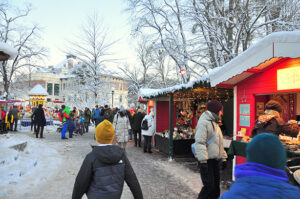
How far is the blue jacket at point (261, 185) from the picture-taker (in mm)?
1147

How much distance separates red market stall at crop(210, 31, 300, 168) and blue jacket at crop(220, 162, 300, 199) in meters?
2.97

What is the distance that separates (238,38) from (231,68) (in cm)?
749

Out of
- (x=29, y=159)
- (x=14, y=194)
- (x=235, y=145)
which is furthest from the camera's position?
(x=29, y=159)

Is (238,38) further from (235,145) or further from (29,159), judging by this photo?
(29,159)

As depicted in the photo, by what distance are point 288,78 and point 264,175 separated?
4099mm

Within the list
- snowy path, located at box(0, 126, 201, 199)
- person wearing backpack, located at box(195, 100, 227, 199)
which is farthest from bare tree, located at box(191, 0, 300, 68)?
person wearing backpack, located at box(195, 100, 227, 199)

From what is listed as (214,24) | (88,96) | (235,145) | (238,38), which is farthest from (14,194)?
(88,96)

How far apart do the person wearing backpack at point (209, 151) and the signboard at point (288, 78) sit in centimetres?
188

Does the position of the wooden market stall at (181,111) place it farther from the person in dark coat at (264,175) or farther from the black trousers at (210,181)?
the person in dark coat at (264,175)

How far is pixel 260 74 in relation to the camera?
5.29 metres

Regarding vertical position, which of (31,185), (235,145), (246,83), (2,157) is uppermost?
(246,83)

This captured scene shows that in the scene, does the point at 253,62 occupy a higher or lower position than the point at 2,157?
higher

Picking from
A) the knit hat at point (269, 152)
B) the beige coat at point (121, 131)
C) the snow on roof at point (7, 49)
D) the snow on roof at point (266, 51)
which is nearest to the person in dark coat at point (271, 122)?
the snow on roof at point (266, 51)

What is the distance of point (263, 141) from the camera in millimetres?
1286
